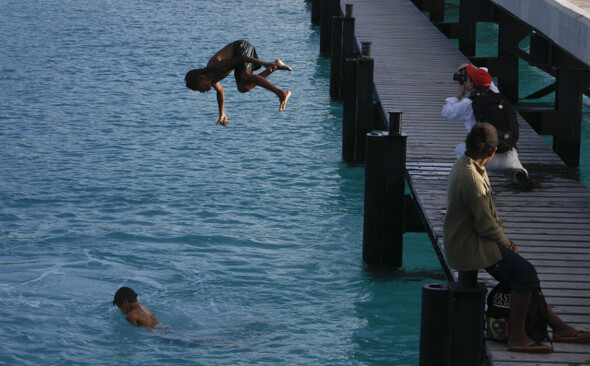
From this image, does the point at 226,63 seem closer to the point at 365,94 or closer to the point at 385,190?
the point at 385,190

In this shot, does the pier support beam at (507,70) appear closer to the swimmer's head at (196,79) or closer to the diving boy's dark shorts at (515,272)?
the swimmer's head at (196,79)

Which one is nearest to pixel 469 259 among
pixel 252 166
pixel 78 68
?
pixel 252 166

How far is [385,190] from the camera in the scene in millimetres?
11930

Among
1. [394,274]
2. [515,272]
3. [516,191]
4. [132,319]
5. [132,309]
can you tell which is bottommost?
[132,319]

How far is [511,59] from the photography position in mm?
19812

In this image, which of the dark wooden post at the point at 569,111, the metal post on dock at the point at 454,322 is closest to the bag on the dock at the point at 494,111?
the metal post on dock at the point at 454,322

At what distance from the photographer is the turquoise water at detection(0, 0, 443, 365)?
37.3ft

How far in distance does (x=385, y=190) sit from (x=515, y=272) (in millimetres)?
4947

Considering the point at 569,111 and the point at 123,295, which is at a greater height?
the point at 569,111

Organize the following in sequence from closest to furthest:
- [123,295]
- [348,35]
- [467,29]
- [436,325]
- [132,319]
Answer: [436,325], [123,295], [132,319], [348,35], [467,29]

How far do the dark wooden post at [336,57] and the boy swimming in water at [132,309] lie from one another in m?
11.7

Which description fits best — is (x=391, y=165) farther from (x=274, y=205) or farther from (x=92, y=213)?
(x=92, y=213)

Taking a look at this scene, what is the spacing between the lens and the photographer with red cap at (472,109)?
10047 millimetres

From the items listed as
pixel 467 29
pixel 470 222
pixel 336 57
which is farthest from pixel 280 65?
pixel 467 29
